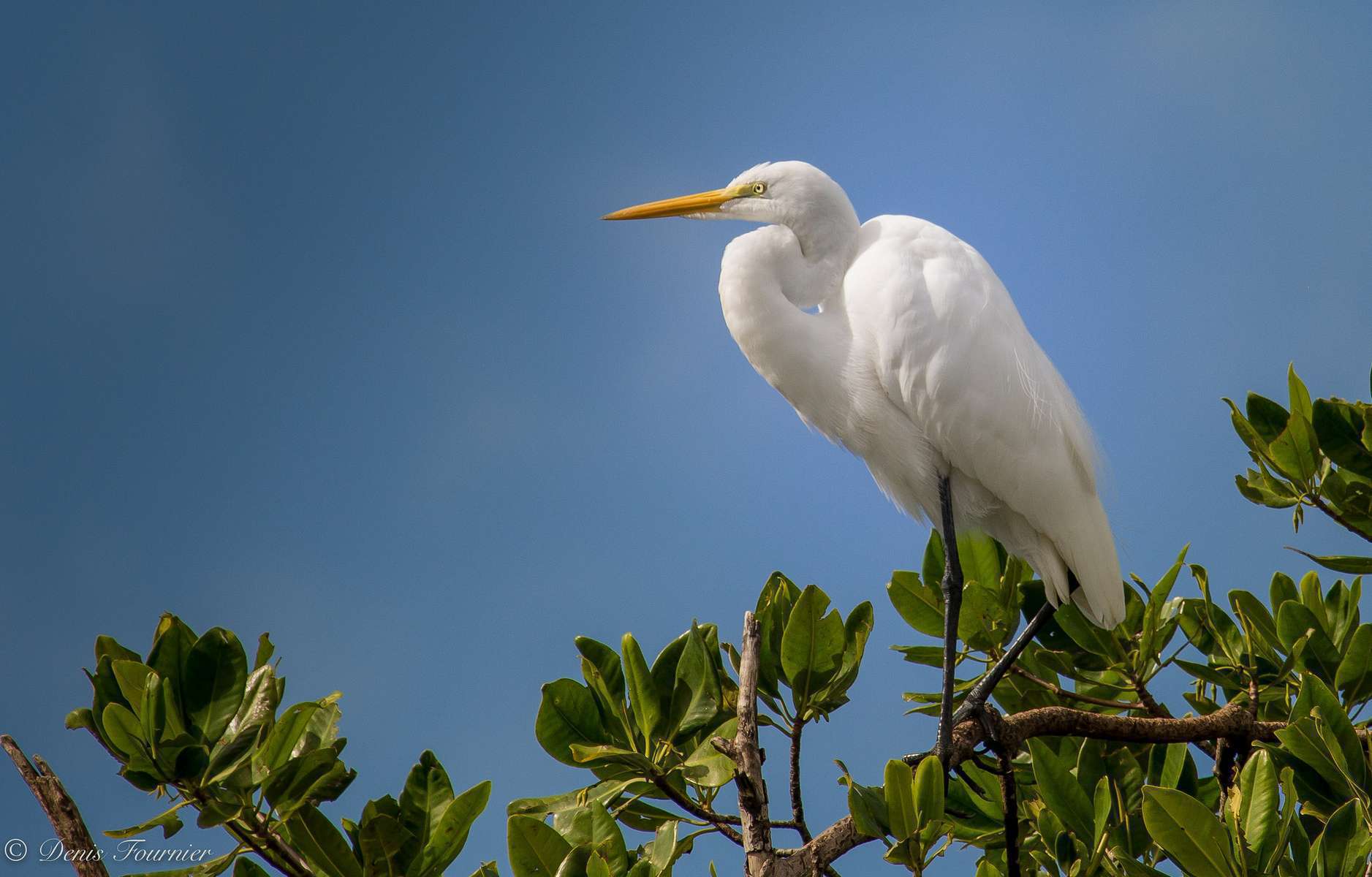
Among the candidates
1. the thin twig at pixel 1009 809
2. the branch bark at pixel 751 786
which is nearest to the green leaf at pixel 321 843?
the branch bark at pixel 751 786

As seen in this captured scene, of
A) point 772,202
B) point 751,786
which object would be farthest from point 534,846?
point 772,202

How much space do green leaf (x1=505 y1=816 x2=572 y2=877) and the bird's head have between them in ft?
5.91

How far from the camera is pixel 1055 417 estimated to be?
2926 millimetres

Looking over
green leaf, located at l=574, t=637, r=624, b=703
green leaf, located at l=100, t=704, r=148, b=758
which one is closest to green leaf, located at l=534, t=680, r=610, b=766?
green leaf, located at l=574, t=637, r=624, b=703

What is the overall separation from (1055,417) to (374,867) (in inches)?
77.1

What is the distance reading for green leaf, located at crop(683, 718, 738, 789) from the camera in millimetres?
1933

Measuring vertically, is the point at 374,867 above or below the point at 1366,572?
below

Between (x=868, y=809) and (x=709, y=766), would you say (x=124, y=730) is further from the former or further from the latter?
(x=868, y=809)

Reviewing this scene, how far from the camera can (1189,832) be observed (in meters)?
1.64

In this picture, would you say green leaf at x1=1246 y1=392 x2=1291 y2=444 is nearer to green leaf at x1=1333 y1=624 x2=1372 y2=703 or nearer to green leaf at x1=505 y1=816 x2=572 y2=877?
green leaf at x1=1333 y1=624 x2=1372 y2=703

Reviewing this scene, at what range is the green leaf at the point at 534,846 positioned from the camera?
1.69m

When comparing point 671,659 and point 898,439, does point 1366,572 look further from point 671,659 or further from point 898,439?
point 671,659

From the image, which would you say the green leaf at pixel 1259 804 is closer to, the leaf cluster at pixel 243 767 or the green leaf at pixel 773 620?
the green leaf at pixel 773 620

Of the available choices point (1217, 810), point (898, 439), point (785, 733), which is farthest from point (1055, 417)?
point (785, 733)
